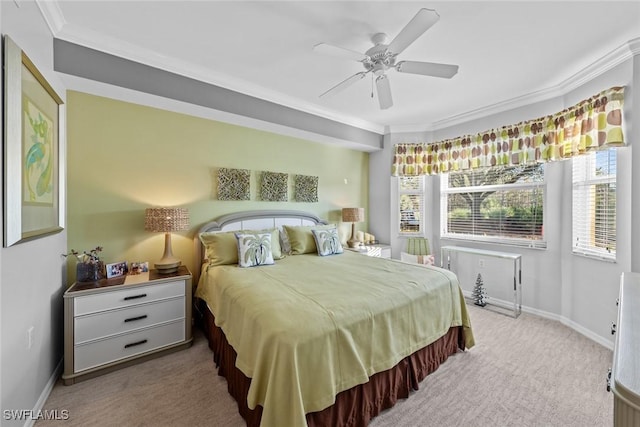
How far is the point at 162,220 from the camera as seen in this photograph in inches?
102

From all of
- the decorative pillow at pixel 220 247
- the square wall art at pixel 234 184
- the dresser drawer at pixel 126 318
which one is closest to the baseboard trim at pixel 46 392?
the dresser drawer at pixel 126 318

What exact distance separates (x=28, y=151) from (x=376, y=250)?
3926mm

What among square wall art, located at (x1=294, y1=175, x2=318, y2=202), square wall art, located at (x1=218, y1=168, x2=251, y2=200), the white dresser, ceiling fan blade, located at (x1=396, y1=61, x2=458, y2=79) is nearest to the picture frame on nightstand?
square wall art, located at (x1=218, y1=168, x2=251, y2=200)

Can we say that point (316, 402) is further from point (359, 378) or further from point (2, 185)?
point (2, 185)

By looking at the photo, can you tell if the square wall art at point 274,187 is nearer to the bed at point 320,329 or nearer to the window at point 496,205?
the bed at point 320,329

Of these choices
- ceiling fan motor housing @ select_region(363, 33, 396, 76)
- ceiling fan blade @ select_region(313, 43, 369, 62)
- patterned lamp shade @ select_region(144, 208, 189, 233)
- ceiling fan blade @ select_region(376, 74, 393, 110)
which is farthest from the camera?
patterned lamp shade @ select_region(144, 208, 189, 233)

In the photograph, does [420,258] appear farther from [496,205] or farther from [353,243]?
[496,205]

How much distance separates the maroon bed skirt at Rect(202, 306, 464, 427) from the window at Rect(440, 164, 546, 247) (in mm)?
1997

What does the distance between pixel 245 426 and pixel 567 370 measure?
103 inches

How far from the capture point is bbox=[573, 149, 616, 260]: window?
8.59ft

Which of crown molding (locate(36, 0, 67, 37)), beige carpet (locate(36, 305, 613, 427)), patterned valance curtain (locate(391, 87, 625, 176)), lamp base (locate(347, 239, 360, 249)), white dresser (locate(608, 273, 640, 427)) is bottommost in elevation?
beige carpet (locate(36, 305, 613, 427))

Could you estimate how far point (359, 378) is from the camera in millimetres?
1532

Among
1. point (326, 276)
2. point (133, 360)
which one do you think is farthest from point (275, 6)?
point (133, 360)

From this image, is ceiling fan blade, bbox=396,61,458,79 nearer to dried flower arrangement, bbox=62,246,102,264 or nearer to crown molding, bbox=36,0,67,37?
crown molding, bbox=36,0,67,37
